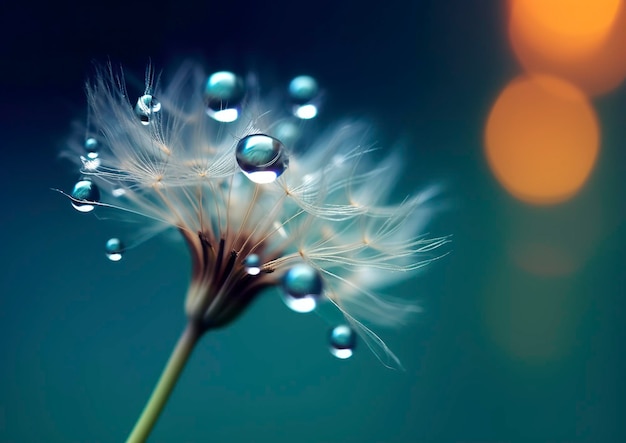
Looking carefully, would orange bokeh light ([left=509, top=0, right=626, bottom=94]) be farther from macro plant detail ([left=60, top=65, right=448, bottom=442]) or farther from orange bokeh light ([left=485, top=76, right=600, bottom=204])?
macro plant detail ([left=60, top=65, right=448, bottom=442])

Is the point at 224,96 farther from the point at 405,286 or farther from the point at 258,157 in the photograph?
the point at 405,286

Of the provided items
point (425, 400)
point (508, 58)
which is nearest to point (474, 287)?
point (425, 400)

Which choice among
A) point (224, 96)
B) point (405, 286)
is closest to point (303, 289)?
point (224, 96)

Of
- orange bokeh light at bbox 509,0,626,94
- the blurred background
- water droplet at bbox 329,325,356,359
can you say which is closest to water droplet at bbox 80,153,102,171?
water droplet at bbox 329,325,356,359

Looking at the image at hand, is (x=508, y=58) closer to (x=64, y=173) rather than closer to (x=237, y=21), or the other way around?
(x=237, y=21)

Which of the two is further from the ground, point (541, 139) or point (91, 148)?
point (541, 139)

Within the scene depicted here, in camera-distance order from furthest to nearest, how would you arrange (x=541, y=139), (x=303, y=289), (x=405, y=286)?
(x=541, y=139) → (x=405, y=286) → (x=303, y=289)

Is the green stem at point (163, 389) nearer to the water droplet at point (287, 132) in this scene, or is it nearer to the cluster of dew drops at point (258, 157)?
the cluster of dew drops at point (258, 157)
